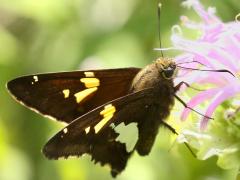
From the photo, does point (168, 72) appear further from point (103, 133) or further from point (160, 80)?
point (103, 133)

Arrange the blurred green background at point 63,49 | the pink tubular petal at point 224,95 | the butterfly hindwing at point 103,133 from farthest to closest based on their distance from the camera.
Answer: the blurred green background at point 63,49 → the butterfly hindwing at point 103,133 → the pink tubular petal at point 224,95

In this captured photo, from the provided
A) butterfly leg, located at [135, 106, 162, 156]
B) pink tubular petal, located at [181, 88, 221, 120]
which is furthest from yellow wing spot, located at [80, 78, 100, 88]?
pink tubular petal, located at [181, 88, 221, 120]

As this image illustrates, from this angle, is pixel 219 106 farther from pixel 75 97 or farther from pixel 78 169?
pixel 78 169

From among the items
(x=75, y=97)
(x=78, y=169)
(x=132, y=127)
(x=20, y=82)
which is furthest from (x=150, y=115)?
(x=78, y=169)

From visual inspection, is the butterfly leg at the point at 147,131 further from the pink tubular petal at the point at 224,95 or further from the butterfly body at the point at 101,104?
the pink tubular petal at the point at 224,95

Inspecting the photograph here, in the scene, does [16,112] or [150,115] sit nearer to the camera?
[150,115]

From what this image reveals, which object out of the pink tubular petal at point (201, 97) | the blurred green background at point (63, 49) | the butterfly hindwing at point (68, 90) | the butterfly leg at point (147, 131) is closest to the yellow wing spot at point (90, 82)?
the butterfly hindwing at point (68, 90)
